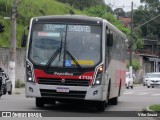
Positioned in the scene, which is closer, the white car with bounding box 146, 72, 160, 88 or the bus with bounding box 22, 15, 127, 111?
the bus with bounding box 22, 15, 127, 111

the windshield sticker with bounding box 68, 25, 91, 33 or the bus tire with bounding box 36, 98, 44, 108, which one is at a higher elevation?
the windshield sticker with bounding box 68, 25, 91, 33

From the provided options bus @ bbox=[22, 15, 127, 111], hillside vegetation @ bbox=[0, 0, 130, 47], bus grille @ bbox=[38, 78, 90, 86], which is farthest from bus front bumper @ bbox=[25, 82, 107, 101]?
hillside vegetation @ bbox=[0, 0, 130, 47]

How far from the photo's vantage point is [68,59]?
58.6 ft

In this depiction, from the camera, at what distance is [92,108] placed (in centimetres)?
2097

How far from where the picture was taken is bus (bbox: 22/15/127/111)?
17641 mm

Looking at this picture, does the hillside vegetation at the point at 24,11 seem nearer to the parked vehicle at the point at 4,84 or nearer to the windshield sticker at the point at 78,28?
the parked vehicle at the point at 4,84

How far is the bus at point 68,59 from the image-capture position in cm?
1764


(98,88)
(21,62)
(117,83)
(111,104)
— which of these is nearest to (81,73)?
(98,88)

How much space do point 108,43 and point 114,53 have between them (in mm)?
2455

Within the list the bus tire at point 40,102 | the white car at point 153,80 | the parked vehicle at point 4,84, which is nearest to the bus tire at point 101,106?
the bus tire at point 40,102

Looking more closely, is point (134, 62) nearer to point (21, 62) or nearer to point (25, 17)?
point (25, 17)

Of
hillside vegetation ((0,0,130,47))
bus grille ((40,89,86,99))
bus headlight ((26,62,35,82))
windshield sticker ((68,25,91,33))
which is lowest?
bus grille ((40,89,86,99))

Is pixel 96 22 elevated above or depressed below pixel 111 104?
above

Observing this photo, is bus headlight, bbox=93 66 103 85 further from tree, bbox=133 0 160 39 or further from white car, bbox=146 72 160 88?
tree, bbox=133 0 160 39
